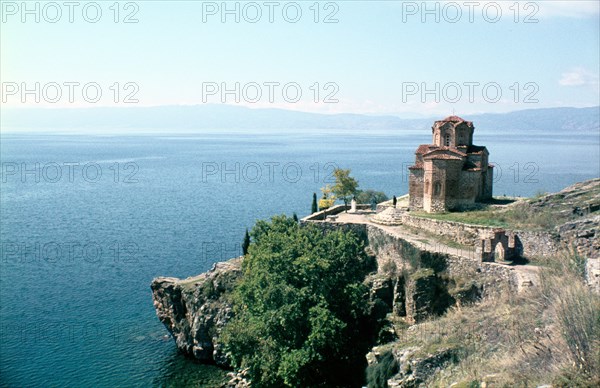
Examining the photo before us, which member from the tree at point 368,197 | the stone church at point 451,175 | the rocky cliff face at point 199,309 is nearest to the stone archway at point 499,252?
the stone church at point 451,175

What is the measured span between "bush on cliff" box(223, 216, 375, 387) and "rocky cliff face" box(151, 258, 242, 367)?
4.81 meters

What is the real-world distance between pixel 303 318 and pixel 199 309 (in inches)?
435

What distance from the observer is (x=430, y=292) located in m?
27.4

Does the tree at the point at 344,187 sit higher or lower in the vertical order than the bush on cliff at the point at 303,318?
higher

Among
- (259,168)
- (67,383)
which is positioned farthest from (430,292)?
(259,168)

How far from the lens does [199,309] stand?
35125 millimetres

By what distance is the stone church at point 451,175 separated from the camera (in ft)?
112

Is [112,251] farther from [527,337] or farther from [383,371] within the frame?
[527,337]

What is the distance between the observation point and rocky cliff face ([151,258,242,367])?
34.2m

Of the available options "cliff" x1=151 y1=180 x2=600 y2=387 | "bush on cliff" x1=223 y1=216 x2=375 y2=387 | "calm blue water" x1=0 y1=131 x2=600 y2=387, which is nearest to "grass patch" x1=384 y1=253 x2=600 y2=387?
"cliff" x1=151 y1=180 x2=600 y2=387

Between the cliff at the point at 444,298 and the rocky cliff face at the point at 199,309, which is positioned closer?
the cliff at the point at 444,298

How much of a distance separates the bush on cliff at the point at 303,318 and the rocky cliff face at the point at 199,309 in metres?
4.81

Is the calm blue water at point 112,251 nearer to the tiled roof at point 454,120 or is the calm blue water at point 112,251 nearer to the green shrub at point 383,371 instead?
the green shrub at point 383,371

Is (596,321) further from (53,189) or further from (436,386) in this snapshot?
(53,189)
